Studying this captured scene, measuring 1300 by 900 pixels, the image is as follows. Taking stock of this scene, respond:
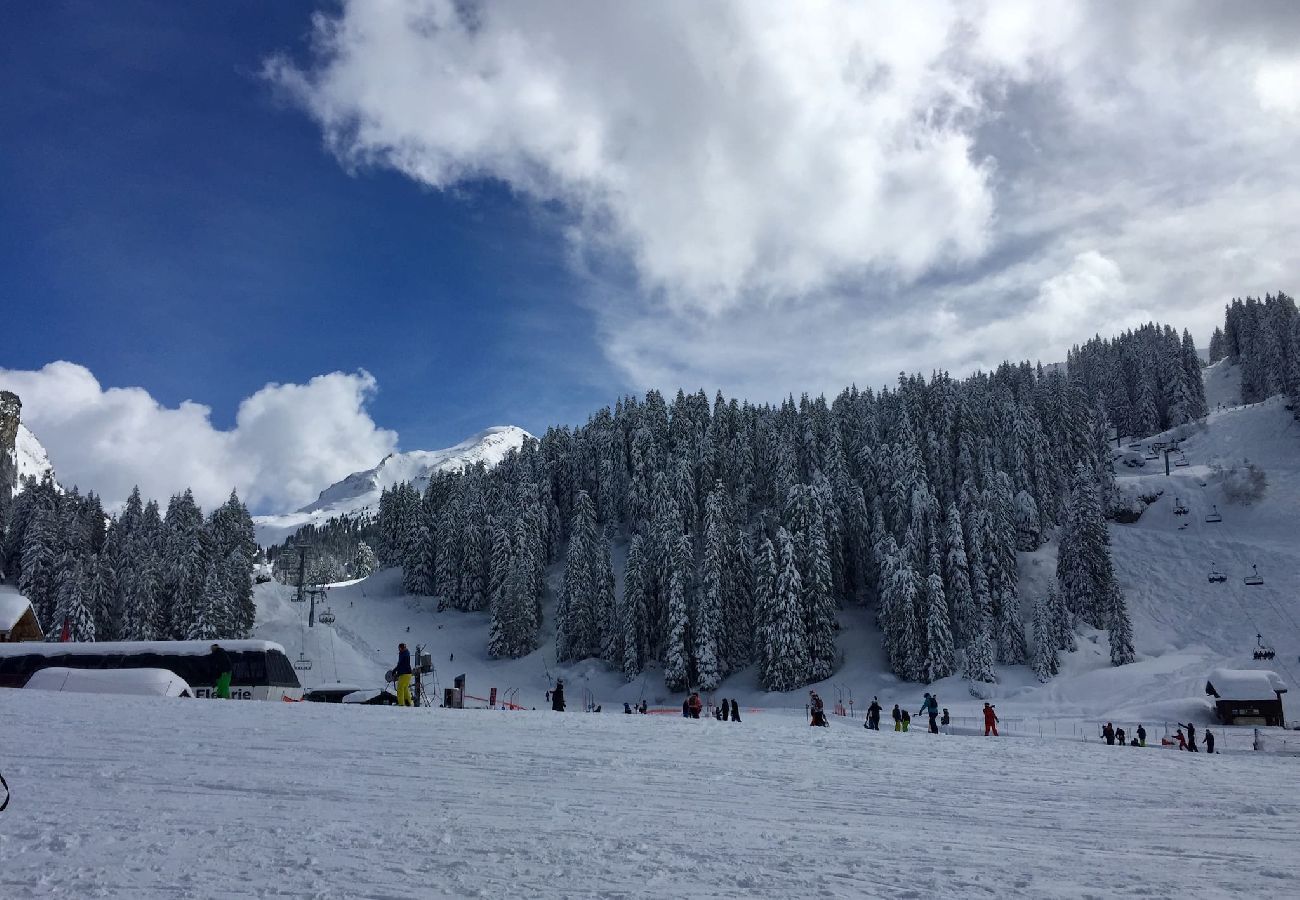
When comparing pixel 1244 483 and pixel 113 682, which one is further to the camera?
pixel 1244 483

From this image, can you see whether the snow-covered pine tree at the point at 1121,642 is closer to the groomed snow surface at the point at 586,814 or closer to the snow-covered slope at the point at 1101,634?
the snow-covered slope at the point at 1101,634

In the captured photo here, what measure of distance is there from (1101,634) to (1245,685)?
15.9 meters

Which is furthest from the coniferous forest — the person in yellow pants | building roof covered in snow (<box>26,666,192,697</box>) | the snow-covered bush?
the person in yellow pants

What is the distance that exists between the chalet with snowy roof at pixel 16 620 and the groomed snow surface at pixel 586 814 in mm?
40368

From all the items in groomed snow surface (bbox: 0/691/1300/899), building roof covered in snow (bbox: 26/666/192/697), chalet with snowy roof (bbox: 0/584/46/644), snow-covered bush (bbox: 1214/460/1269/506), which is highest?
snow-covered bush (bbox: 1214/460/1269/506)

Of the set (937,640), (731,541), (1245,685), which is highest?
(731,541)

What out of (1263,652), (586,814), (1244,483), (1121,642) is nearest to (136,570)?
(586,814)

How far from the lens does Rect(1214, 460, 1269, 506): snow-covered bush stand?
86.9 meters

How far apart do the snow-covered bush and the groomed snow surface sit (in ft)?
283

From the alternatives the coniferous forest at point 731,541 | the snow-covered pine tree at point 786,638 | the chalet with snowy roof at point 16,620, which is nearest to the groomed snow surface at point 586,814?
the chalet with snowy roof at point 16,620

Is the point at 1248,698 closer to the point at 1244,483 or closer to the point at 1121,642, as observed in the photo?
the point at 1121,642

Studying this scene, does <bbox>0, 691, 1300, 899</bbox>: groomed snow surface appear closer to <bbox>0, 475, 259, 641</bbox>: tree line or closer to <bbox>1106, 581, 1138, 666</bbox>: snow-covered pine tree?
<bbox>1106, 581, 1138, 666</bbox>: snow-covered pine tree

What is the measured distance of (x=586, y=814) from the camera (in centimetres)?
1103

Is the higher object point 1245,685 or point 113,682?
point 113,682
